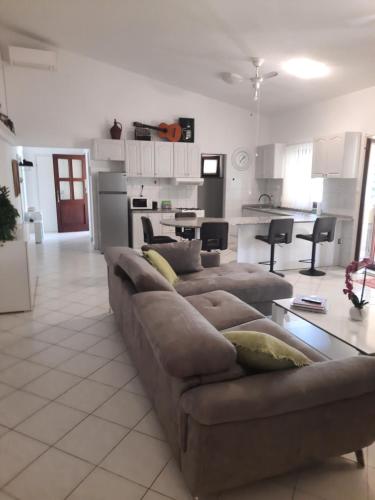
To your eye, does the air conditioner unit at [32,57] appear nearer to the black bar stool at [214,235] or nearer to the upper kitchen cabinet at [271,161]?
the black bar stool at [214,235]

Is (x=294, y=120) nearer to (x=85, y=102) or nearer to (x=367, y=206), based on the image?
(x=367, y=206)

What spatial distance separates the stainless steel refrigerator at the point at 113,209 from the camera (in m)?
6.67

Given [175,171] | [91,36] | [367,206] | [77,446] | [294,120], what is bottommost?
[77,446]

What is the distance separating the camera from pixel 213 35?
4.47m

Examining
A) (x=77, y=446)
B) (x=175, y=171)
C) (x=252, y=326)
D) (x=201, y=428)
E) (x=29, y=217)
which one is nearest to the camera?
(x=201, y=428)

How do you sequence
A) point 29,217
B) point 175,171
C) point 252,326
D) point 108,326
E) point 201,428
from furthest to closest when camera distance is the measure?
point 29,217
point 175,171
point 108,326
point 252,326
point 201,428

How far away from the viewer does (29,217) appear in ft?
26.0

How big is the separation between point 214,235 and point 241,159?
3.62 meters

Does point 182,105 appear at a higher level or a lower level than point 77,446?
higher

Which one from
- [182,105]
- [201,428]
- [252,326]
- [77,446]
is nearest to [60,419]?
[77,446]

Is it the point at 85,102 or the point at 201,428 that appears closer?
the point at 201,428

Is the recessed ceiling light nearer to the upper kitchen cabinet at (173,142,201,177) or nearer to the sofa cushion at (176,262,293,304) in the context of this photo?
the upper kitchen cabinet at (173,142,201,177)

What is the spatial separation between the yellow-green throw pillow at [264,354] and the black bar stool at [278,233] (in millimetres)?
3615

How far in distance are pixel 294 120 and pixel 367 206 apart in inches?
96.3
